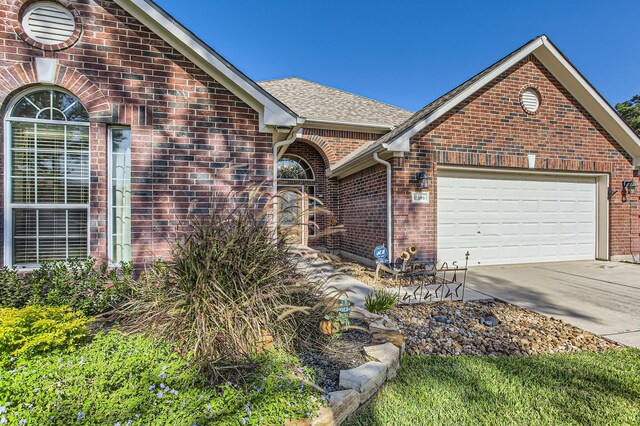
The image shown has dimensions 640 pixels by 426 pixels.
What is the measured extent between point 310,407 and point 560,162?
31.0 feet

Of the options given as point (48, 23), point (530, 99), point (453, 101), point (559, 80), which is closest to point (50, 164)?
point (48, 23)

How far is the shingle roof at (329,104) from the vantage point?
35.9ft

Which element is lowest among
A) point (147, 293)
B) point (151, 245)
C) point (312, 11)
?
point (147, 293)

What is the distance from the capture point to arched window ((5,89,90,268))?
431 centimetres

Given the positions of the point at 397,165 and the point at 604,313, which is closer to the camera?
the point at 604,313

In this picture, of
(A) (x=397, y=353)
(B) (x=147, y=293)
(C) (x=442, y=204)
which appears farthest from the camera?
(C) (x=442, y=204)

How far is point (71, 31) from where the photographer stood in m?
4.44

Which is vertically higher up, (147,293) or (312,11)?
(312,11)

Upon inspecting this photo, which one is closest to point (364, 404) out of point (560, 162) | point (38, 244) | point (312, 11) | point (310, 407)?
point (310, 407)

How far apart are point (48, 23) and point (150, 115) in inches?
70.4

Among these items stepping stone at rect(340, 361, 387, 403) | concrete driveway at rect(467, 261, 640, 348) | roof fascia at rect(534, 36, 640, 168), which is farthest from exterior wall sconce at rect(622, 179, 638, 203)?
stepping stone at rect(340, 361, 387, 403)

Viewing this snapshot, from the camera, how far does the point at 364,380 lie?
2312 mm

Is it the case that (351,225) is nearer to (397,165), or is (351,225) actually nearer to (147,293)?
(397,165)

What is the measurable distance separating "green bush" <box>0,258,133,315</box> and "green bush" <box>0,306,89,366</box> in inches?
29.5
